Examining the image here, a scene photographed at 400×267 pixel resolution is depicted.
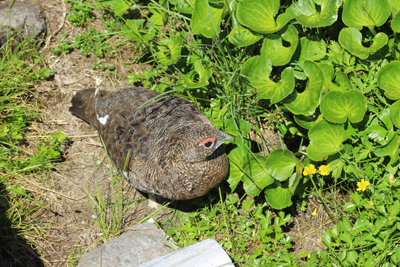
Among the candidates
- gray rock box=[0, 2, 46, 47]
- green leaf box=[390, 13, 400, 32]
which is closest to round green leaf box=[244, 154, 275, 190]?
green leaf box=[390, 13, 400, 32]

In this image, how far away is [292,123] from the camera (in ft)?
12.1

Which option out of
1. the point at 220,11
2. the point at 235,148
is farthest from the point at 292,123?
the point at 220,11

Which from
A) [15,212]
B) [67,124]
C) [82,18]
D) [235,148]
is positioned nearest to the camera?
[235,148]

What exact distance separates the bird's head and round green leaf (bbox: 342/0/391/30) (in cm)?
155

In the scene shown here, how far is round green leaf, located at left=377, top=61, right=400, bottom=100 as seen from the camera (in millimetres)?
3016

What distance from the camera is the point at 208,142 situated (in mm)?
3154

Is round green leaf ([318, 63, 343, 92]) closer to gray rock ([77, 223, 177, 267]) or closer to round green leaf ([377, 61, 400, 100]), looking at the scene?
round green leaf ([377, 61, 400, 100])

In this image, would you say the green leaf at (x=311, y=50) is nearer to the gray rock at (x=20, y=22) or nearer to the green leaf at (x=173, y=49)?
the green leaf at (x=173, y=49)

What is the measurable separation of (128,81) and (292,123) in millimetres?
2294

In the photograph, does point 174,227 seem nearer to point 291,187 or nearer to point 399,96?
point 291,187

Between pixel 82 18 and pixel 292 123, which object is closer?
pixel 292 123

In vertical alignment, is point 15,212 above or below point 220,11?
below

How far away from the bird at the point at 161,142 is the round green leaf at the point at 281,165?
43 centimetres

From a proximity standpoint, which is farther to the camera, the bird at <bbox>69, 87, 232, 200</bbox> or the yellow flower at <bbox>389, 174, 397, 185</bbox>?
the bird at <bbox>69, 87, 232, 200</bbox>
